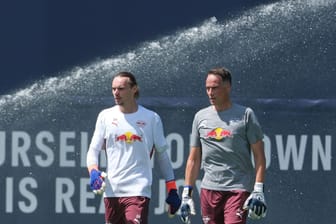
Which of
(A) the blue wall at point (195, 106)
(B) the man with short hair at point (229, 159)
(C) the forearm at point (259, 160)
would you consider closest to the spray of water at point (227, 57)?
(A) the blue wall at point (195, 106)

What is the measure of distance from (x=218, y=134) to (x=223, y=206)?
1.52 ft

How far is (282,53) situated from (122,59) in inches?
47.8

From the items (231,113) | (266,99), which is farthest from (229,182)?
(266,99)

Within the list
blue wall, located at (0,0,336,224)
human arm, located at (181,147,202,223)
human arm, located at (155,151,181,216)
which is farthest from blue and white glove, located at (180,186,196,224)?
blue wall, located at (0,0,336,224)

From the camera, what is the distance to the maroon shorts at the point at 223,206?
6.32 metres

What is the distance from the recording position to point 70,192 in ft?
25.6

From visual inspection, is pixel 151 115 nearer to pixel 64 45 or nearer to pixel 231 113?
pixel 231 113

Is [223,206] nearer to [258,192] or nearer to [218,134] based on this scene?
[258,192]

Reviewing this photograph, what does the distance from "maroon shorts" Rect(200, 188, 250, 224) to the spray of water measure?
1445 millimetres

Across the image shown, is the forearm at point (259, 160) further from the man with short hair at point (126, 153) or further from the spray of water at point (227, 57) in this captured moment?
the spray of water at point (227, 57)

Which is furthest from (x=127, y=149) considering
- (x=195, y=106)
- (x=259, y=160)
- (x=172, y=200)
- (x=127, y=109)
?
(x=195, y=106)

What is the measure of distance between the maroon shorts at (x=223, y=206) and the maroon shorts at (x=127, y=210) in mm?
389

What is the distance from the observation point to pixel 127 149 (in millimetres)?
6445

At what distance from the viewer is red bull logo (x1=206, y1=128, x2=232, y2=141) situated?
6.34 meters
